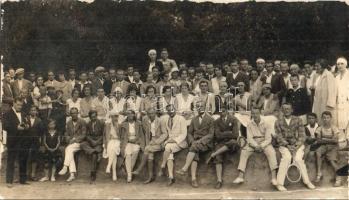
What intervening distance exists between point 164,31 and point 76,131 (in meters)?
2.07

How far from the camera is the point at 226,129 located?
23.9 feet

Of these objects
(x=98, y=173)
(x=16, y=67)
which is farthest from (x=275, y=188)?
(x=16, y=67)

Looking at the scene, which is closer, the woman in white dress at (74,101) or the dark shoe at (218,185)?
the dark shoe at (218,185)

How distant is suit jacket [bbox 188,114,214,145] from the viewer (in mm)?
7289

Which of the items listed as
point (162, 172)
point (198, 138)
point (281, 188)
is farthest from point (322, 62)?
point (162, 172)

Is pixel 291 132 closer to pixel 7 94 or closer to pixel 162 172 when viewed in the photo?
pixel 162 172

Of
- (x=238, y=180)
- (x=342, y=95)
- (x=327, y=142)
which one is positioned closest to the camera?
(x=238, y=180)

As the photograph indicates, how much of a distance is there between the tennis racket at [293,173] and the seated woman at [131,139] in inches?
83.5

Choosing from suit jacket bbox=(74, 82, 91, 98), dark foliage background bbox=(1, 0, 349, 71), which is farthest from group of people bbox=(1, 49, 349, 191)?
dark foliage background bbox=(1, 0, 349, 71)

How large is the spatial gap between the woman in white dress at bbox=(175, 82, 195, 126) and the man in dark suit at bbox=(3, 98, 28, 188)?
2.28 meters

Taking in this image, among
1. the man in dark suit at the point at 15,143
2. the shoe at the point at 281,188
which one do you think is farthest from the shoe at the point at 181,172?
the man in dark suit at the point at 15,143

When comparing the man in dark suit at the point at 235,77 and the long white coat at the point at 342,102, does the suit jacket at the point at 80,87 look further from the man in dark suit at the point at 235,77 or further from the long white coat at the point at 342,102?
the long white coat at the point at 342,102

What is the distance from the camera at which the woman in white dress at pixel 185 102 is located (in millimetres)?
7711

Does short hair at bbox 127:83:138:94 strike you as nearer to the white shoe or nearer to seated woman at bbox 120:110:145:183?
seated woman at bbox 120:110:145:183
